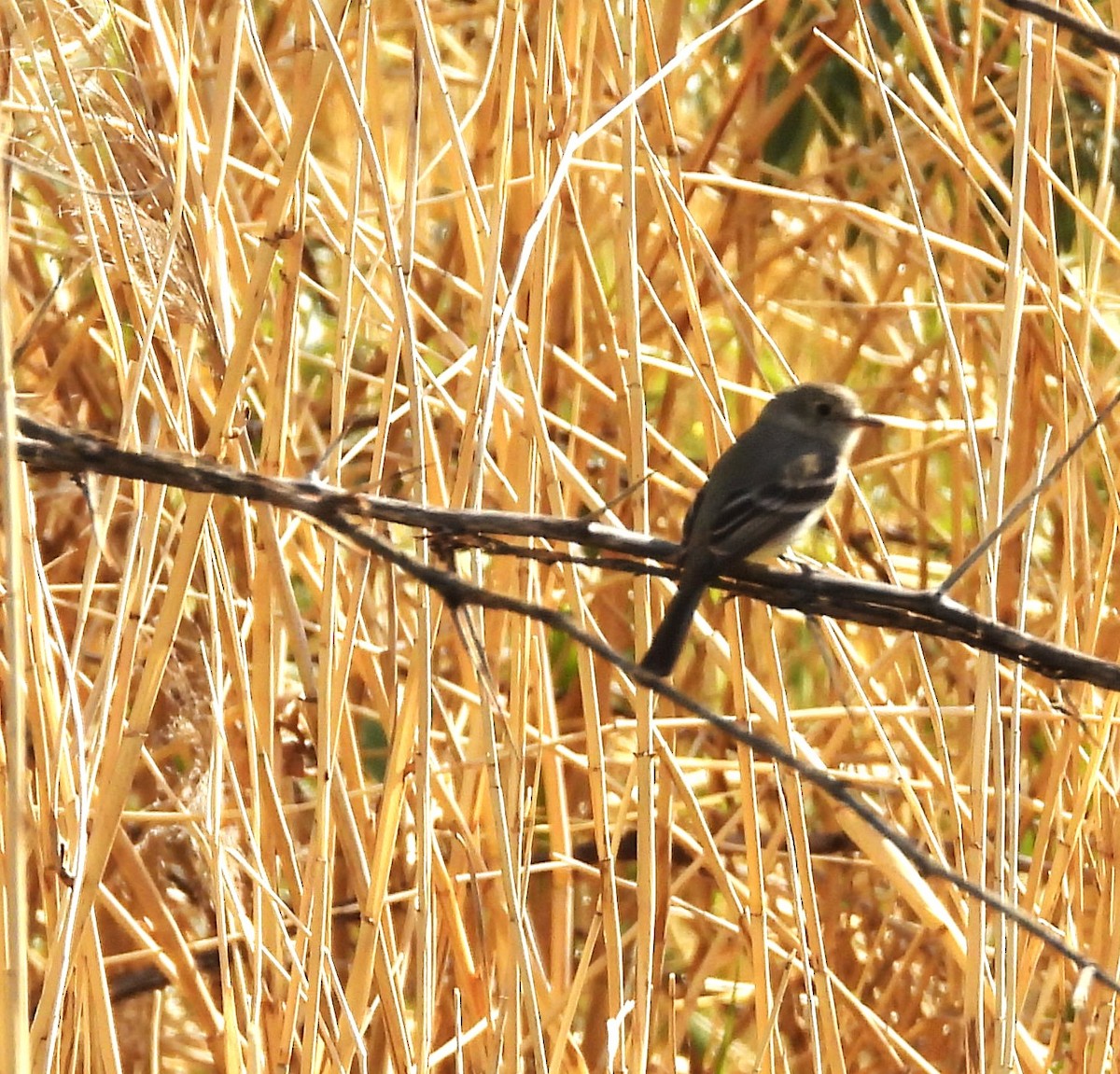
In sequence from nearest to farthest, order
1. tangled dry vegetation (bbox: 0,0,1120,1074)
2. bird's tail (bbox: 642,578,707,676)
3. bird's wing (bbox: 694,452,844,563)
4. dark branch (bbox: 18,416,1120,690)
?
dark branch (bbox: 18,416,1120,690) < tangled dry vegetation (bbox: 0,0,1120,1074) < bird's tail (bbox: 642,578,707,676) < bird's wing (bbox: 694,452,844,563)

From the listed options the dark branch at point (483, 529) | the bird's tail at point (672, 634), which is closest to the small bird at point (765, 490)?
the bird's tail at point (672, 634)

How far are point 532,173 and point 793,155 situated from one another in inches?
73.2

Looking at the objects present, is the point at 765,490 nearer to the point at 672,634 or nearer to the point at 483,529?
the point at 672,634

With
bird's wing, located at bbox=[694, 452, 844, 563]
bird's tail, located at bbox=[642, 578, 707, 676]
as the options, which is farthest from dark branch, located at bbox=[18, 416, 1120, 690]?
bird's wing, located at bbox=[694, 452, 844, 563]

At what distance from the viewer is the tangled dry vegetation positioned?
6.53 feet

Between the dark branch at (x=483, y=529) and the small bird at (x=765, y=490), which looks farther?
the small bird at (x=765, y=490)

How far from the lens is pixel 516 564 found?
2539 mm

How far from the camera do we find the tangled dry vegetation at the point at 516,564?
6.53 feet

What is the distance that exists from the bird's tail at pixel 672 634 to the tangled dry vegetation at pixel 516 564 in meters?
0.06

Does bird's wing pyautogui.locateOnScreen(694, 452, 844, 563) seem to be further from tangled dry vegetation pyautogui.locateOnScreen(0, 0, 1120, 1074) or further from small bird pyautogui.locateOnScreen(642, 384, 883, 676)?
tangled dry vegetation pyautogui.locateOnScreen(0, 0, 1120, 1074)

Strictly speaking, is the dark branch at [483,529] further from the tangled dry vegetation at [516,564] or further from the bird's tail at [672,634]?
the bird's tail at [672,634]

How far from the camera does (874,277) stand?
4.19 meters

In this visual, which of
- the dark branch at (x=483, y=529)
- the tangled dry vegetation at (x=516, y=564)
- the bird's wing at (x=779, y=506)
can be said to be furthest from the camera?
the bird's wing at (x=779, y=506)

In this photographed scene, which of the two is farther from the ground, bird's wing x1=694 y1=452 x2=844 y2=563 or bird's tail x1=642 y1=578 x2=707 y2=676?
bird's wing x1=694 y1=452 x2=844 y2=563
